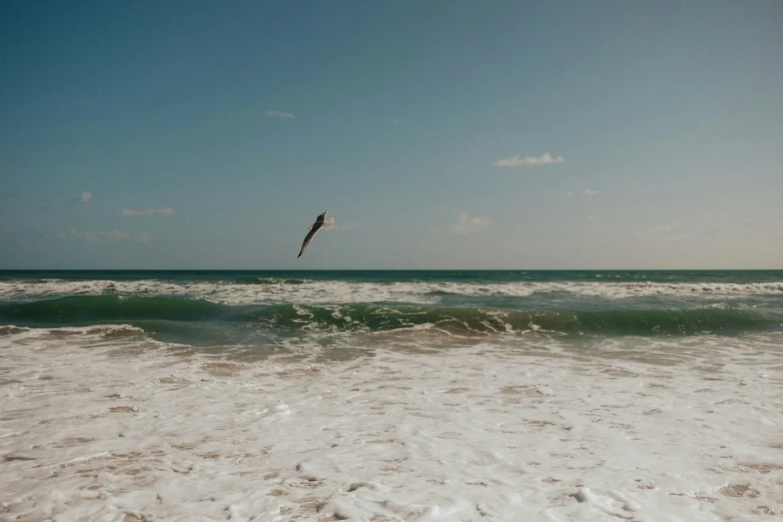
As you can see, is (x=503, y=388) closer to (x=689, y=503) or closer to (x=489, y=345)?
(x=689, y=503)

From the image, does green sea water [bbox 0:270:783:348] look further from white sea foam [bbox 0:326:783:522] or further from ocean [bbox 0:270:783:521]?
white sea foam [bbox 0:326:783:522]

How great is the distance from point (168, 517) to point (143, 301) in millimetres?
16337

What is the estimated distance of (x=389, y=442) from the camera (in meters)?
4.38

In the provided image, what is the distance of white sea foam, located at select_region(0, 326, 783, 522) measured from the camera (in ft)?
10.6

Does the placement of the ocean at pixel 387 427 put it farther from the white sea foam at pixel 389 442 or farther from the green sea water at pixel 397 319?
the green sea water at pixel 397 319

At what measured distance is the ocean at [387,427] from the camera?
3271 millimetres

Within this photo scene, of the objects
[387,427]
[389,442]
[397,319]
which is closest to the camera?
[389,442]

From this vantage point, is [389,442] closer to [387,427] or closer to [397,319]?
[387,427]

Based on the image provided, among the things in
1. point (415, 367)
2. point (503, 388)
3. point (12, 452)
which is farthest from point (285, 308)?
point (12, 452)

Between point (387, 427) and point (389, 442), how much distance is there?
43cm

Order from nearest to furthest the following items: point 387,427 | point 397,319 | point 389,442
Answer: point 389,442 → point 387,427 → point 397,319

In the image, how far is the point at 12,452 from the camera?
13.5 feet

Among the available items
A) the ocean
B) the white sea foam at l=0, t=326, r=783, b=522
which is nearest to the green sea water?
the ocean

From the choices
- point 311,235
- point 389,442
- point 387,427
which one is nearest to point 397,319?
point 387,427
